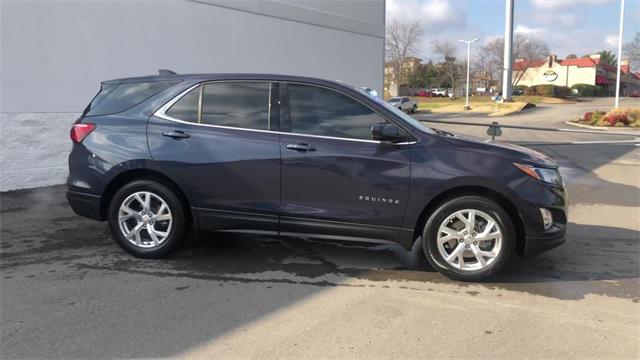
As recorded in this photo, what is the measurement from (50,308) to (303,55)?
10.4 m

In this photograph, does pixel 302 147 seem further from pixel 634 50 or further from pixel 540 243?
pixel 634 50

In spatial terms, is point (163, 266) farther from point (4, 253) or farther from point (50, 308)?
point (4, 253)

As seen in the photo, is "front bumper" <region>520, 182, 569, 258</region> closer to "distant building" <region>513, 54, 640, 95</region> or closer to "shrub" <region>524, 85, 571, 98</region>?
"shrub" <region>524, 85, 571, 98</region>

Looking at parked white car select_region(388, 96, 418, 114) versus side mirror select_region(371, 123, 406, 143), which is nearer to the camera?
side mirror select_region(371, 123, 406, 143)

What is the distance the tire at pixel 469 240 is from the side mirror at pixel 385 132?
720 mm

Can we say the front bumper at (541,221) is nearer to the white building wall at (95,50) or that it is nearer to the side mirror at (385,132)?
the side mirror at (385,132)

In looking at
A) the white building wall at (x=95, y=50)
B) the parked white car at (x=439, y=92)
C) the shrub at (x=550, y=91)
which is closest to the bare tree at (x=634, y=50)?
the shrub at (x=550, y=91)

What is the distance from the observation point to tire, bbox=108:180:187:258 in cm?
515

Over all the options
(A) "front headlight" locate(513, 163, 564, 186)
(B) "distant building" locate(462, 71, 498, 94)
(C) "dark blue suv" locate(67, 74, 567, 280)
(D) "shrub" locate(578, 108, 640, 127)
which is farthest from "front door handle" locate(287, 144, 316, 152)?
(B) "distant building" locate(462, 71, 498, 94)

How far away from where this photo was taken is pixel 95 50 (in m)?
9.41

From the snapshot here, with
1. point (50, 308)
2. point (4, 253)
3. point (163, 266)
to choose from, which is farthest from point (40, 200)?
point (50, 308)

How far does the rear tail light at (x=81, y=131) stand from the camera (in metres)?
5.34

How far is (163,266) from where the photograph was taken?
5121 millimetres

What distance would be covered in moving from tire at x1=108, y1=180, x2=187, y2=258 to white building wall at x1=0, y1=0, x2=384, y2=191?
443 centimetres
